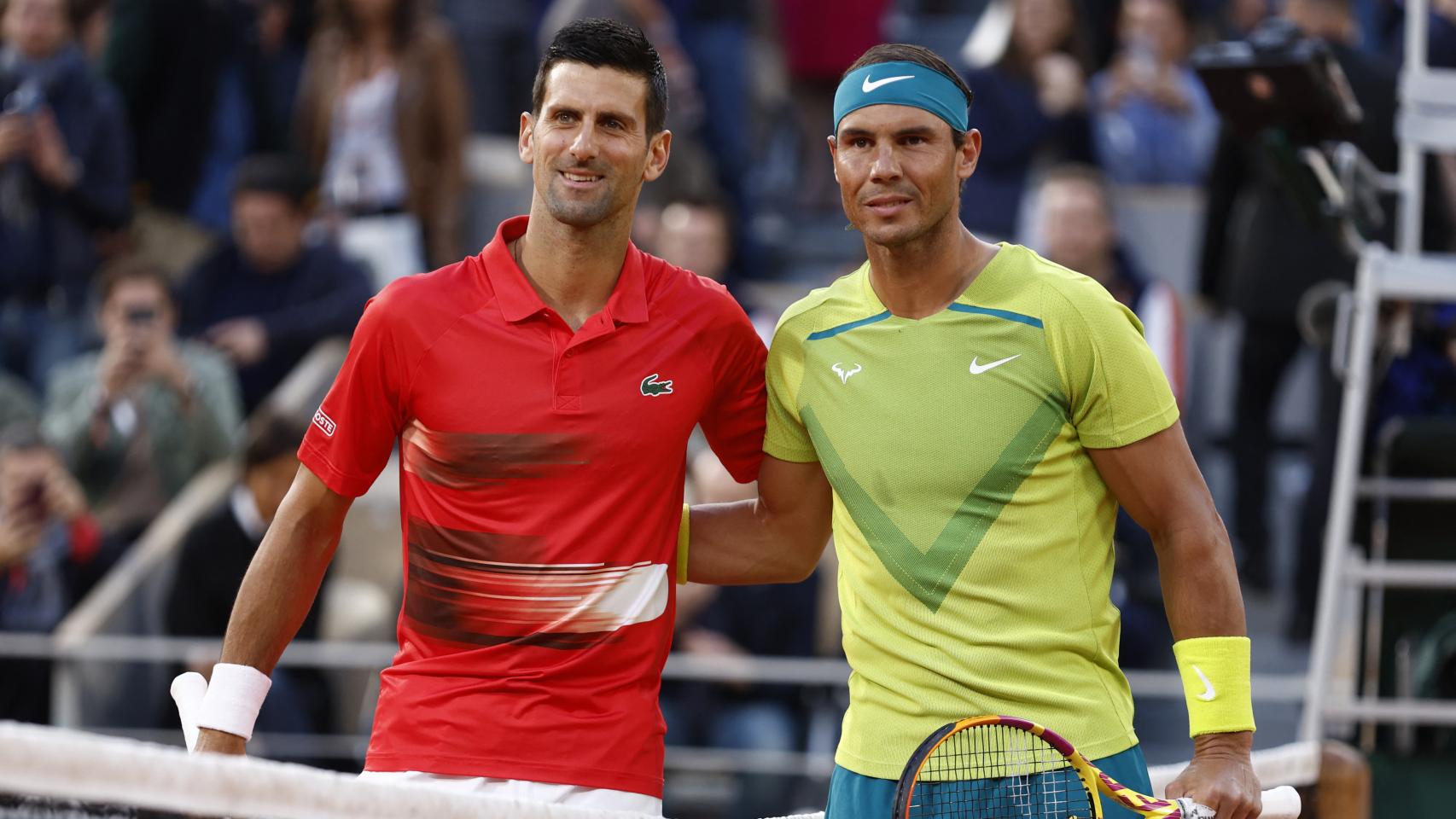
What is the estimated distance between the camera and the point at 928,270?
401 centimetres

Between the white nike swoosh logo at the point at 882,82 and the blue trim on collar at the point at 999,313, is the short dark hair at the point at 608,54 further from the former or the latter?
the blue trim on collar at the point at 999,313

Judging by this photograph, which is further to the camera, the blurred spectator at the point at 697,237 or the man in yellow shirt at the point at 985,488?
the blurred spectator at the point at 697,237

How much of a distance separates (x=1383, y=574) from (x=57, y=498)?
521cm

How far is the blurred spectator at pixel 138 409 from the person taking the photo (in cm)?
891

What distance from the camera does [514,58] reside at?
10875 mm

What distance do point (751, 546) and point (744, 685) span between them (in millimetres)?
3412

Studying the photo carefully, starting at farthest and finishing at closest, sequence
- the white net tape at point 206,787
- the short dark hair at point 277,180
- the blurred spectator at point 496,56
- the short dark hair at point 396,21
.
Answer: the blurred spectator at point 496,56 < the short dark hair at point 396,21 < the short dark hair at point 277,180 < the white net tape at point 206,787

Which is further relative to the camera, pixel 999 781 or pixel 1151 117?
pixel 1151 117

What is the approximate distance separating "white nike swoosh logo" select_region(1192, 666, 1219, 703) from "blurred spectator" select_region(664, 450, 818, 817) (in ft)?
12.1

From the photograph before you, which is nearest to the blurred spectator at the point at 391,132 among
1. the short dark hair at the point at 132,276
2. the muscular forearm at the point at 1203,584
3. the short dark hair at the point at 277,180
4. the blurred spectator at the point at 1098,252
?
the short dark hair at the point at 277,180

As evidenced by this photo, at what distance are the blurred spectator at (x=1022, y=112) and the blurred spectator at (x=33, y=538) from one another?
4043mm

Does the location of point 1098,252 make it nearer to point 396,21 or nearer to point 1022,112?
point 1022,112

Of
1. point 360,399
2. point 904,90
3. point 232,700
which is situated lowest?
point 232,700

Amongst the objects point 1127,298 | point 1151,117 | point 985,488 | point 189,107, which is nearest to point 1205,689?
point 985,488
